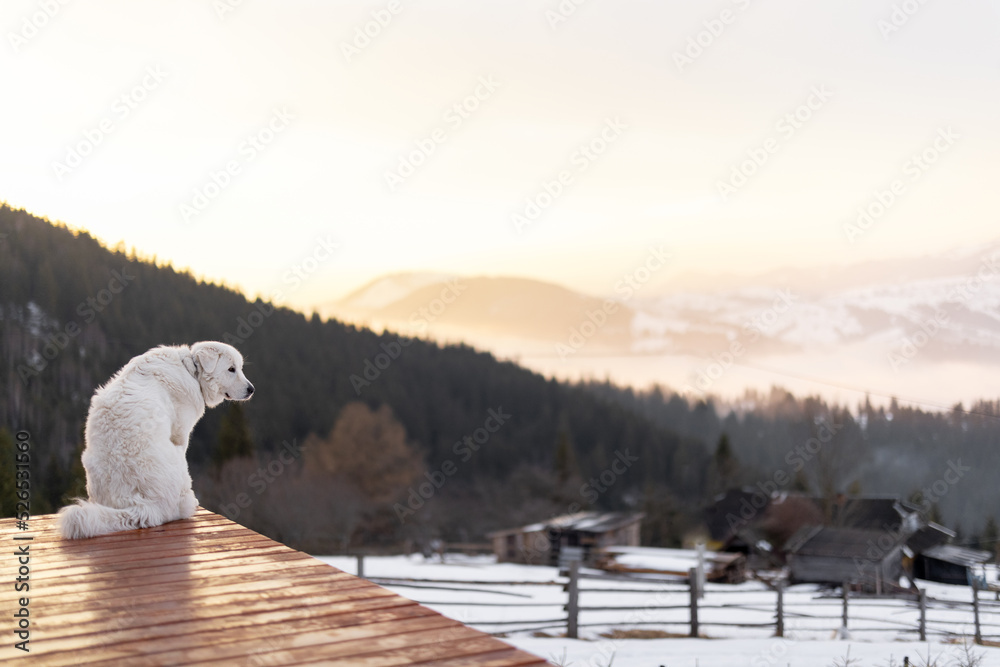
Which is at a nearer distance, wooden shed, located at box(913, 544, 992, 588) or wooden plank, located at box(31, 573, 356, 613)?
wooden plank, located at box(31, 573, 356, 613)

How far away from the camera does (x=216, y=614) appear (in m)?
2.39

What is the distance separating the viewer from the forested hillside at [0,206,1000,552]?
23625 millimetres

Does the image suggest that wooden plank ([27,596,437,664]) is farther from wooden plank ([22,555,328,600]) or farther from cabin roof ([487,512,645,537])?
cabin roof ([487,512,645,537])

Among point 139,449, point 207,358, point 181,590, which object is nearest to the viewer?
point 181,590

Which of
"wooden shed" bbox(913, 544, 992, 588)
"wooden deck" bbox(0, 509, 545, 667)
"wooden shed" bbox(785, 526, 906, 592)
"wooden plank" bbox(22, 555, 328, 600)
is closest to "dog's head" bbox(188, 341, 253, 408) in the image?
"wooden deck" bbox(0, 509, 545, 667)

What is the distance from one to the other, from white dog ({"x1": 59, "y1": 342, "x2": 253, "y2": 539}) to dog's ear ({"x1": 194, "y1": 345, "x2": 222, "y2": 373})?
1cm

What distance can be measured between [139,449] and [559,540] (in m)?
30.9

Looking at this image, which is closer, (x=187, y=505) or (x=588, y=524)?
(x=187, y=505)

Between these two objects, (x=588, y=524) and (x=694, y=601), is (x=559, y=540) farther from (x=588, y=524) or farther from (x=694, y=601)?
(x=694, y=601)

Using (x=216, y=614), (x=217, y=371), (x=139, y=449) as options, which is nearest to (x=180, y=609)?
(x=216, y=614)

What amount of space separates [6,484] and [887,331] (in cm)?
3490

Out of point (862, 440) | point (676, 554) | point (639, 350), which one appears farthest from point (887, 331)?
point (676, 554)

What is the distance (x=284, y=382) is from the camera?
42312 mm

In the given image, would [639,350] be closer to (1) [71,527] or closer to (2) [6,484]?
(2) [6,484]
